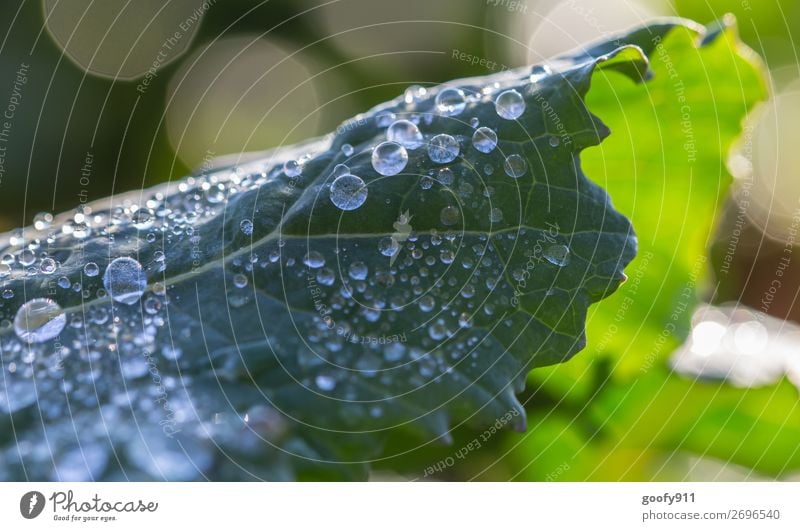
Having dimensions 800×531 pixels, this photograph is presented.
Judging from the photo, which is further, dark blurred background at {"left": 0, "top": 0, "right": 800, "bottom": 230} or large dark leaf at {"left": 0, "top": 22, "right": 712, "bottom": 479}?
dark blurred background at {"left": 0, "top": 0, "right": 800, "bottom": 230}

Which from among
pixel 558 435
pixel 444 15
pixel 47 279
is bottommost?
pixel 558 435

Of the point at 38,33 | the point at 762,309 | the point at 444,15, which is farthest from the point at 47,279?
the point at 762,309

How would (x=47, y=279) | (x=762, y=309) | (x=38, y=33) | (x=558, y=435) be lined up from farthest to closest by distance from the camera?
1. (x=762, y=309)
2. (x=38, y=33)
3. (x=558, y=435)
4. (x=47, y=279)

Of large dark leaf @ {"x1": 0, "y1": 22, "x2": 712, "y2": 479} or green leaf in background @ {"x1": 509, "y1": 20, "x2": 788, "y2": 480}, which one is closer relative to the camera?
large dark leaf @ {"x1": 0, "y1": 22, "x2": 712, "y2": 479}

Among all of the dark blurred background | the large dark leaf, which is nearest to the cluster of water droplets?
the large dark leaf

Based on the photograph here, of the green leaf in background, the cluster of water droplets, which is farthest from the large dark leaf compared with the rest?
the green leaf in background

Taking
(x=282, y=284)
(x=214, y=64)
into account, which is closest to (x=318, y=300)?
(x=282, y=284)

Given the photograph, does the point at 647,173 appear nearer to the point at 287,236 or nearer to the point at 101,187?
the point at 287,236

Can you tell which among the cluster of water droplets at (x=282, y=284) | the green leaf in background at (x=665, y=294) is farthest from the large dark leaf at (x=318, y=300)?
the green leaf in background at (x=665, y=294)

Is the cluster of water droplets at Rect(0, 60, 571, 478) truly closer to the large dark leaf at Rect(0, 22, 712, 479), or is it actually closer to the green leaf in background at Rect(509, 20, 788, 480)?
the large dark leaf at Rect(0, 22, 712, 479)
